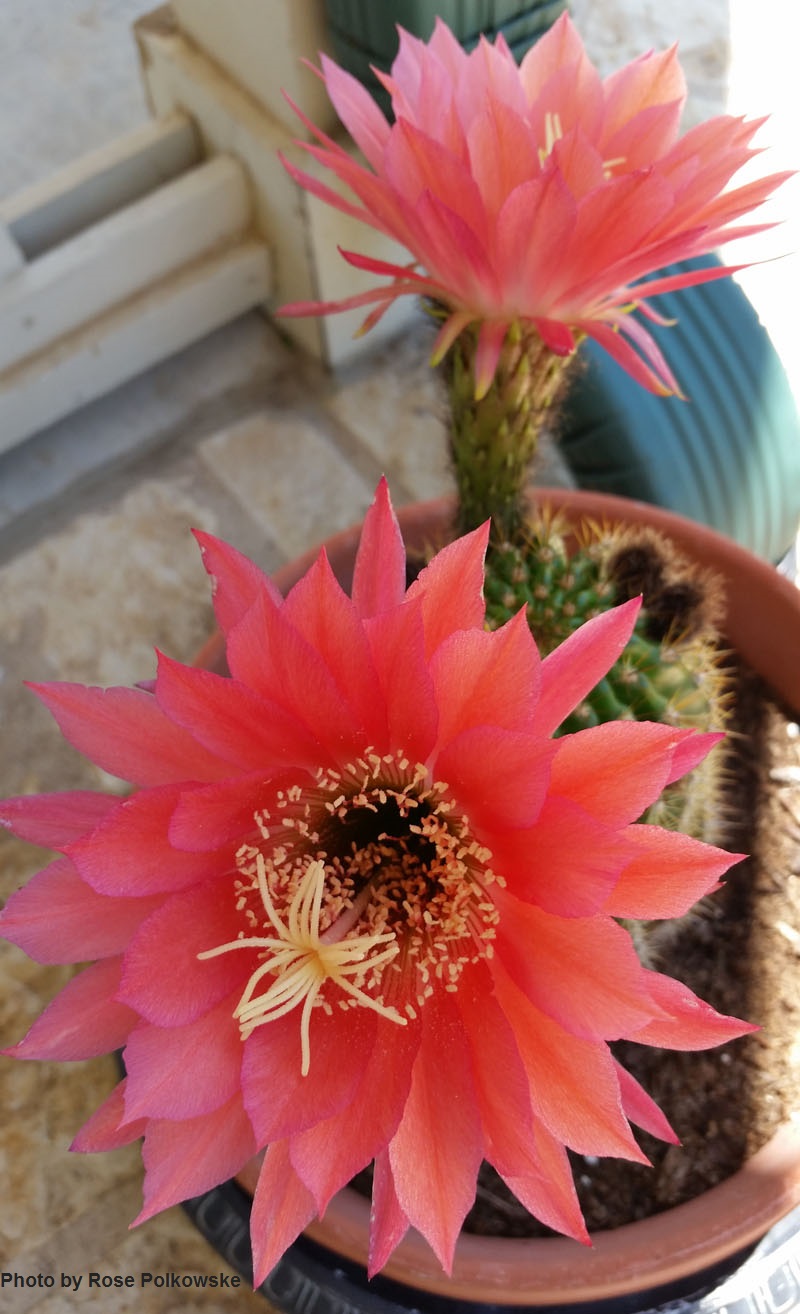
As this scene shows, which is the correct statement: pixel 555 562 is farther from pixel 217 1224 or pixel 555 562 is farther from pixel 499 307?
pixel 217 1224

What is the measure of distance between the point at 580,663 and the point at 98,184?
971 millimetres

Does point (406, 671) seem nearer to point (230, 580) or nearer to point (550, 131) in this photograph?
point (230, 580)

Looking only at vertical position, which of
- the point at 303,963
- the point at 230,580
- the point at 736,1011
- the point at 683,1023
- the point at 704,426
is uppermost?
the point at 230,580

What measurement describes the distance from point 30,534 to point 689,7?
3.61ft

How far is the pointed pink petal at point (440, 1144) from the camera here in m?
0.41

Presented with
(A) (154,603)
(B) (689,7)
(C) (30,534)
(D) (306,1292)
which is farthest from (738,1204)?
(B) (689,7)

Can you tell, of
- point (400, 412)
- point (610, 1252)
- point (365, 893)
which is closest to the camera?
A: point (365, 893)

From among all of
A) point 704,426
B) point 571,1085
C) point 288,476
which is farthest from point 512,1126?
point 288,476

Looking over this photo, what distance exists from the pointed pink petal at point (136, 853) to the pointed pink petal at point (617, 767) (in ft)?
0.51

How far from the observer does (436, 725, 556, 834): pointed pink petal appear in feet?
1.25

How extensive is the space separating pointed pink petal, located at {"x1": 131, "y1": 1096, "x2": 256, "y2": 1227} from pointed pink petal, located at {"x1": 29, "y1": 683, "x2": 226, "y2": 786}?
140 mm

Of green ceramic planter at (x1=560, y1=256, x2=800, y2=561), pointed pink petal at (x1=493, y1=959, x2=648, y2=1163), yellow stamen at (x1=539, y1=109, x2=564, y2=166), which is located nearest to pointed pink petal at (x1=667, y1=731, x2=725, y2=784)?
pointed pink petal at (x1=493, y1=959, x2=648, y2=1163)

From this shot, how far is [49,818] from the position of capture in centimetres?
46

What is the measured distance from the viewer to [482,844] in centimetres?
45
